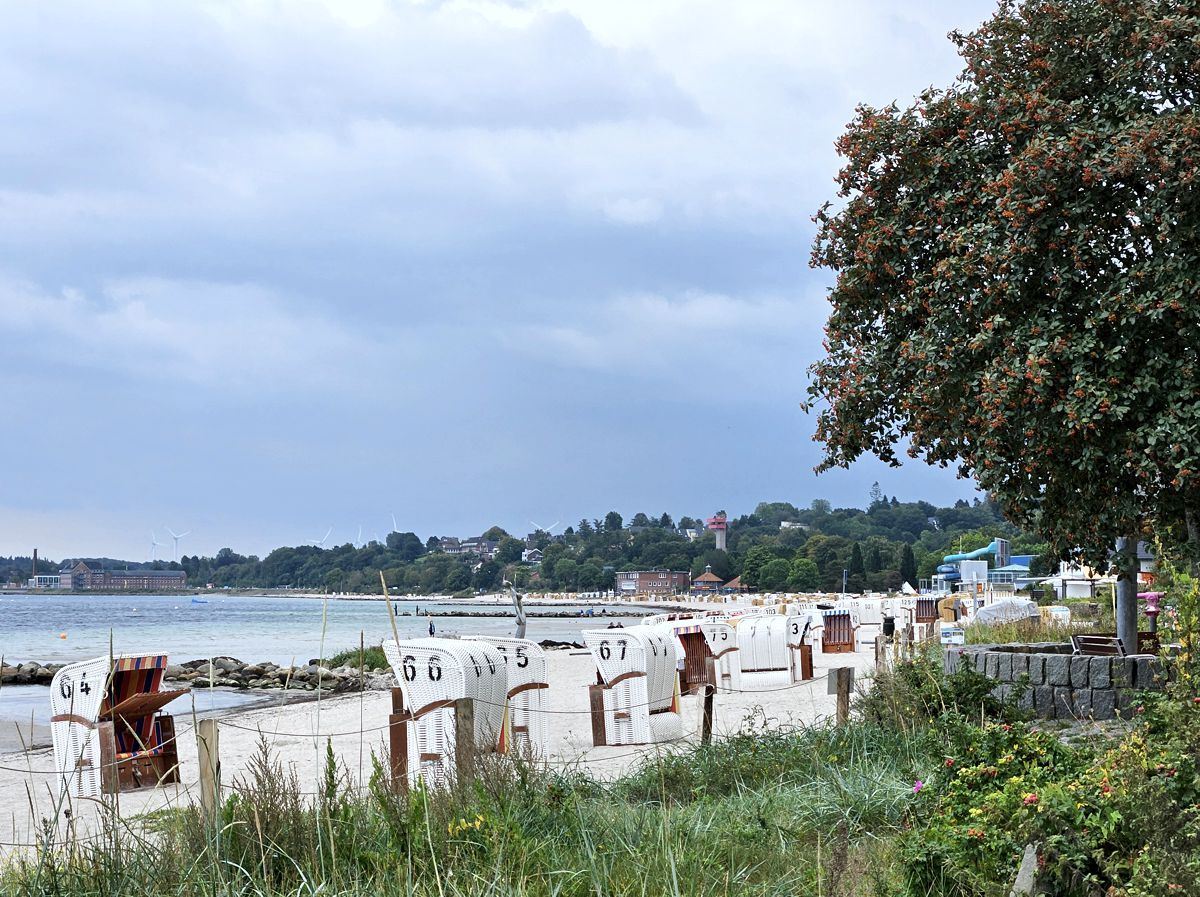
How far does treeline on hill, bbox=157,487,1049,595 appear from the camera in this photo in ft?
333

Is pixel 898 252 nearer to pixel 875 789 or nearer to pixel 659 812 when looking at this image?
pixel 875 789

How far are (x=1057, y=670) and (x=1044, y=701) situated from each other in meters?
0.28

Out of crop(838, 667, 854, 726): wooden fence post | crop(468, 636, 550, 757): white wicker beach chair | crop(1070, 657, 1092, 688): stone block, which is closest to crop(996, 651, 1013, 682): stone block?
crop(1070, 657, 1092, 688): stone block

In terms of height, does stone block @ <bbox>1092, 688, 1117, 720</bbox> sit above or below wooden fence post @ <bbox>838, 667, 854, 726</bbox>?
below

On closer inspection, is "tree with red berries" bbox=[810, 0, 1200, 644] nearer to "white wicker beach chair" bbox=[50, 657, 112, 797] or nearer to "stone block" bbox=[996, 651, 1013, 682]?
"stone block" bbox=[996, 651, 1013, 682]

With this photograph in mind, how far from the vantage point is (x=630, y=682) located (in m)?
9.82

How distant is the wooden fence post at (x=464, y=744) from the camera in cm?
486

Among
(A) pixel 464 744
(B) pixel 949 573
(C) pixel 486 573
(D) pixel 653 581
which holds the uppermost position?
(A) pixel 464 744

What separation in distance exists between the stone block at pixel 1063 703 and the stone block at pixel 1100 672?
22 cm

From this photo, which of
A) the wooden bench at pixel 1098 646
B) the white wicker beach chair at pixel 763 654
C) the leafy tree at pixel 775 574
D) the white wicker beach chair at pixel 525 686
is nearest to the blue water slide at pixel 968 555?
the leafy tree at pixel 775 574

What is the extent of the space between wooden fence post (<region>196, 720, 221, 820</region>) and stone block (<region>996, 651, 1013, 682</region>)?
22.9ft

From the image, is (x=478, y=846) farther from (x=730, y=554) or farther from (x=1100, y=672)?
(x=730, y=554)

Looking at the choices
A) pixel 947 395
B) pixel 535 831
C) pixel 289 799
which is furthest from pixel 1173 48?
pixel 289 799

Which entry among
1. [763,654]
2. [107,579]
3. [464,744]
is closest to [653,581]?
[107,579]
